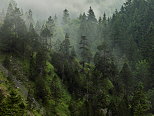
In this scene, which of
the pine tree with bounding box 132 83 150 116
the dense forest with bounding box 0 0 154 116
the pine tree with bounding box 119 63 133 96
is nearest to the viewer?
the dense forest with bounding box 0 0 154 116

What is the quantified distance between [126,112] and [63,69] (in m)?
27.5

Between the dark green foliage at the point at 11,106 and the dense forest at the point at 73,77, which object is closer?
the dark green foliage at the point at 11,106

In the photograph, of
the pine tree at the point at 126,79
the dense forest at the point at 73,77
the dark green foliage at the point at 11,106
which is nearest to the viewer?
the dark green foliage at the point at 11,106

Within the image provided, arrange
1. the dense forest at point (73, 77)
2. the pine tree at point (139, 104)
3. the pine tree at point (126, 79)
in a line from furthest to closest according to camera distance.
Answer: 1. the pine tree at point (126, 79)
2. the pine tree at point (139, 104)
3. the dense forest at point (73, 77)

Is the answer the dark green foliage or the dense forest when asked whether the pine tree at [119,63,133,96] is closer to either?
the dense forest

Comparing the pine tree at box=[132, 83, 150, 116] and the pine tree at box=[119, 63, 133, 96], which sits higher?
the pine tree at box=[119, 63, 133, 96]

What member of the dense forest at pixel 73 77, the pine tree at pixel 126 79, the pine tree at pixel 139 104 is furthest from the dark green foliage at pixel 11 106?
the pine tree at pixel 126 79

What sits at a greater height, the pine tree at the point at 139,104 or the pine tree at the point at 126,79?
the pine tree at the point at 126,79

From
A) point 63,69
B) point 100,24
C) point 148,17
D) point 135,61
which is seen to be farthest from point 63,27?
point 63,69

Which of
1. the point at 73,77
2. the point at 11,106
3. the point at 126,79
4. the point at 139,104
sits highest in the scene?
the point at 73,77

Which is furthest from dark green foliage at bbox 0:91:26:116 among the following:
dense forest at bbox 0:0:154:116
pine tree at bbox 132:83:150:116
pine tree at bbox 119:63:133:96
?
pine tree at bbox 119:63:133:96

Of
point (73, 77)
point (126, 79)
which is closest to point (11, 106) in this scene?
point (73, 77)

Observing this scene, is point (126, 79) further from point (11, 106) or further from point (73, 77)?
point (11, 106)

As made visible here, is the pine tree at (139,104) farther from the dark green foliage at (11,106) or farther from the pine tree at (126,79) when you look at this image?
the dark green foliage at (11,106)
